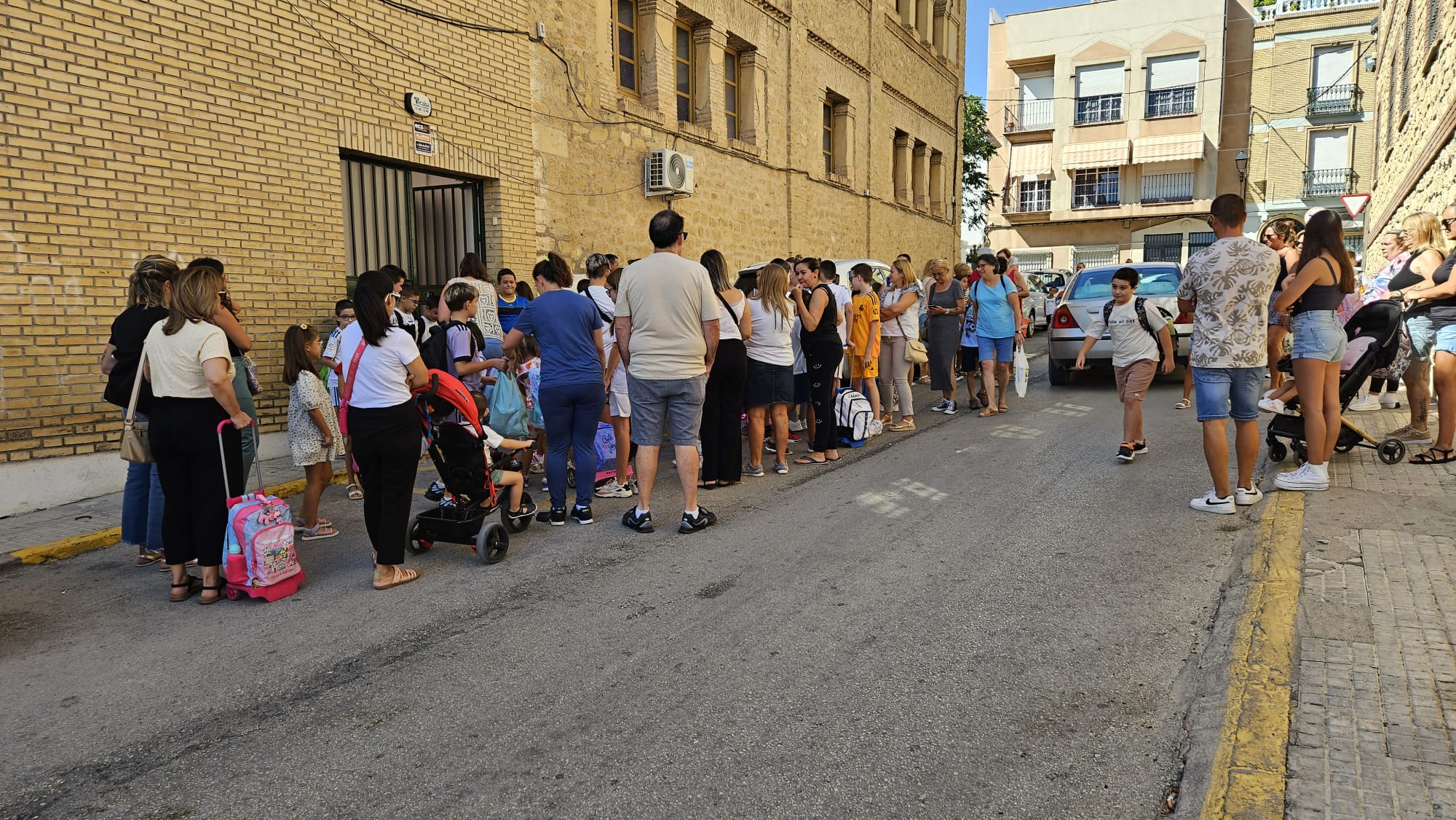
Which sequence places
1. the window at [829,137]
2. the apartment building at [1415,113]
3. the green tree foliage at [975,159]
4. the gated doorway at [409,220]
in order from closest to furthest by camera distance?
the gated doorway at [409,220] < the apartment building at [1415,113] < the window at [829,137] < the green tree foliage at [975,159]

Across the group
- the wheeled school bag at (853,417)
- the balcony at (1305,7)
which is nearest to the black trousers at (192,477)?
the wheeled school bag at (853,417)

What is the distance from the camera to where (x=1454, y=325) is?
7.03m

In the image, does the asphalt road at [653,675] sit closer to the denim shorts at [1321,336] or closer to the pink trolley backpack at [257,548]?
the pink trolley backpack at [257,548]

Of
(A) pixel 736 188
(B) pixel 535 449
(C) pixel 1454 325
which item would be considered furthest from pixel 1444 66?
(B) pixel 535 449

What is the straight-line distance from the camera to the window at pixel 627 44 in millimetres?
13883

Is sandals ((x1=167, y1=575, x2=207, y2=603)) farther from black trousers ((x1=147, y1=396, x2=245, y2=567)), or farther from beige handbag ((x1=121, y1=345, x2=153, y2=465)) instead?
beige handbag ((x1=121, y1=345, x2=153, y2=465))

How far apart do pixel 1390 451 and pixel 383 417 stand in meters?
7.12

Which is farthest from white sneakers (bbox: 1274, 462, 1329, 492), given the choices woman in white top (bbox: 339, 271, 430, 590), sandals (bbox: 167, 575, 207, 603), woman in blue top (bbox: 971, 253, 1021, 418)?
sandals (bbox: 167, 575, 207, 603)

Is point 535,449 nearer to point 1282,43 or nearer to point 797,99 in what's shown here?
point 797,99

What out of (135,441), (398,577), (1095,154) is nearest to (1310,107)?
(1095,154)

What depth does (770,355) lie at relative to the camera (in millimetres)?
7840

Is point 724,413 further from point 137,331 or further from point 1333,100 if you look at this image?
point 1333,100

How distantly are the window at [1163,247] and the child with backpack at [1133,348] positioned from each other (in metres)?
37.6

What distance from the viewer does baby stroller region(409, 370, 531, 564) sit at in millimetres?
5629
